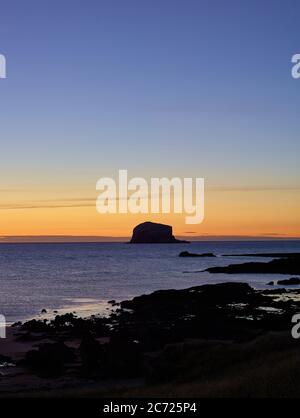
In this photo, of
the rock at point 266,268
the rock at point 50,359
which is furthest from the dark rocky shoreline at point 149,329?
the rock at point 266,268

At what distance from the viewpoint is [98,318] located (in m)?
53.3

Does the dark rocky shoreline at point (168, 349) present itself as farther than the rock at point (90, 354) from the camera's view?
No

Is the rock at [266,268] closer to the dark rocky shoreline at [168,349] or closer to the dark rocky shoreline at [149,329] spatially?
the dark rocky shoreline at [149,329]

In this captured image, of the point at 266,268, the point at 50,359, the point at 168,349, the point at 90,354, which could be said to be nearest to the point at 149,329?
the point at 90,354

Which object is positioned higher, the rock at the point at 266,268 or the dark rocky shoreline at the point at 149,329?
the dark rocky shoreline at the point at 149,329

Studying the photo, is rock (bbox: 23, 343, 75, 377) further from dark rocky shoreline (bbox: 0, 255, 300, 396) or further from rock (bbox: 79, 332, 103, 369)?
rock (bbox: 79, 332, 103, 369)

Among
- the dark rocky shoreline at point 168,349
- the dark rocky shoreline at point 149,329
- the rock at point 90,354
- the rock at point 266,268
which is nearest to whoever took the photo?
the dark rocky shoreline at point 168,349

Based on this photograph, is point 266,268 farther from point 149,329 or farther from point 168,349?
point 168,349

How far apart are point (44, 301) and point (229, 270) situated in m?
60.6

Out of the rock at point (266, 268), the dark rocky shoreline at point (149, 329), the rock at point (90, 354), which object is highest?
the rock at point (90, 354)

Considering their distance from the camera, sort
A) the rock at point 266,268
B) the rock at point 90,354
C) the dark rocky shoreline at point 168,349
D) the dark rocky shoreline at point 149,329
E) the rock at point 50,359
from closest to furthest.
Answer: the dark rocky shoreline at point 168,349
the dark rocky shoreline at point 149,329
the rock at point 50,359
the rock at point 90,354
the rock at point 266,268

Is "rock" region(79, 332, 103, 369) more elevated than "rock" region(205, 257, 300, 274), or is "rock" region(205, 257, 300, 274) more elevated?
"rock" region(79, 332, 103, 369)

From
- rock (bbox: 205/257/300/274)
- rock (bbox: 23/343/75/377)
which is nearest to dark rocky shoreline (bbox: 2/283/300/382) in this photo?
rock (bbox: 23/343/75/377)
